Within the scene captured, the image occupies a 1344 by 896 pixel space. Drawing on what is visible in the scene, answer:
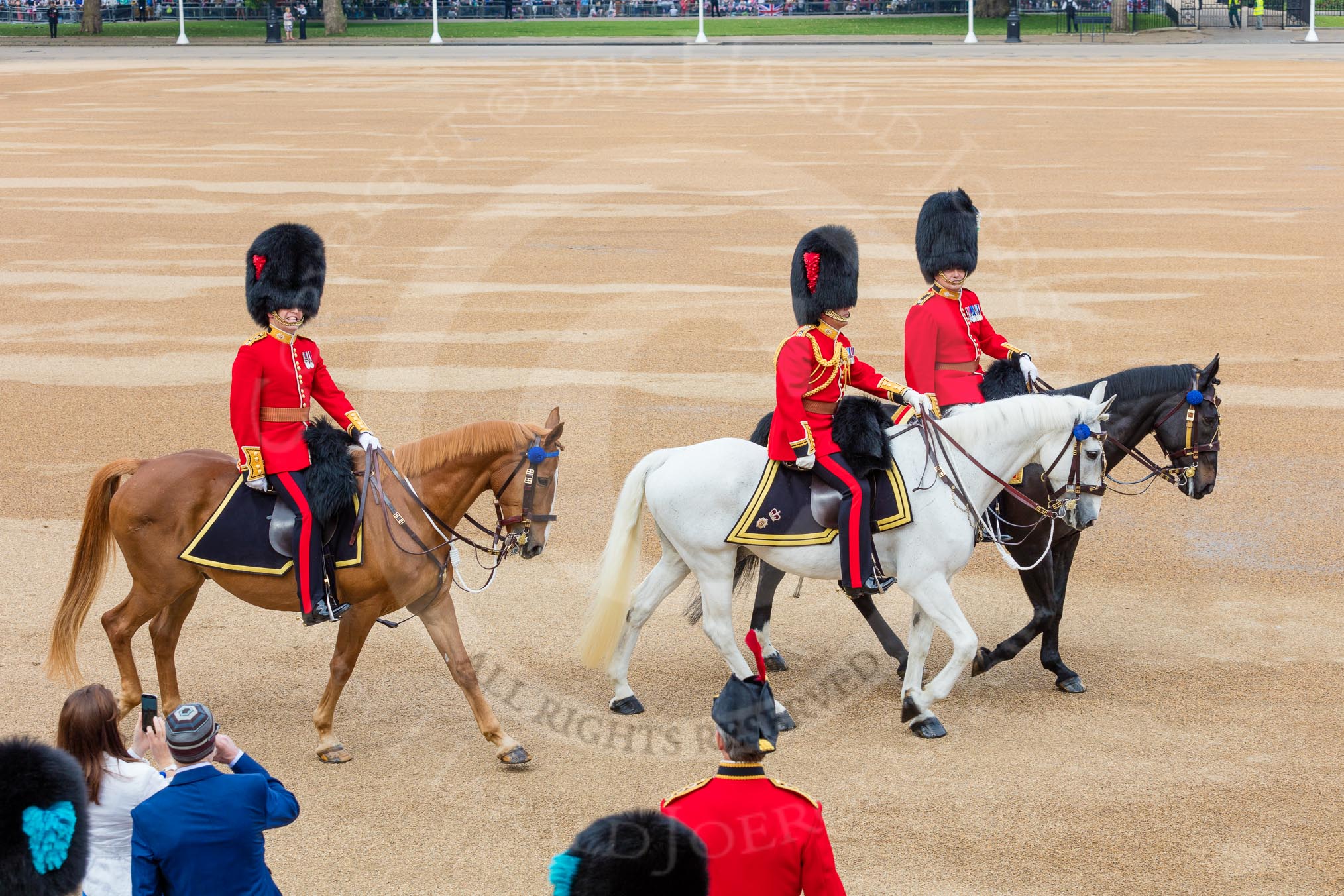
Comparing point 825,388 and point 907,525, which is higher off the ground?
point 825,388

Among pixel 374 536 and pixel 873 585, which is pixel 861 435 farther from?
pixel 374 536

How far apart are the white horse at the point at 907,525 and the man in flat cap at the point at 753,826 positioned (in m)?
3.04

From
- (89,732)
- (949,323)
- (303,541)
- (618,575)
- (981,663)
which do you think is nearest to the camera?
(89,732)

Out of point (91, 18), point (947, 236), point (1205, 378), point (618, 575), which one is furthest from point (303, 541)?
point (91, 18)

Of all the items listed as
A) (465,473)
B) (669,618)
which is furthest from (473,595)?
(465,473)

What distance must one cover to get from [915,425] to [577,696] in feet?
7.79

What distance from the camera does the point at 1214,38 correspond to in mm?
50250

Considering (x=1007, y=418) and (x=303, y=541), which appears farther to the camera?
(x=1007, y=418)

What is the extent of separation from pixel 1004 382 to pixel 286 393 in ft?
13.5

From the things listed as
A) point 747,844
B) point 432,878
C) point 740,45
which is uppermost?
point 740,45

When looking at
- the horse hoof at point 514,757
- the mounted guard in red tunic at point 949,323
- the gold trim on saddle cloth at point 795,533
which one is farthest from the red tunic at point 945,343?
the horse hoof at point 514,757

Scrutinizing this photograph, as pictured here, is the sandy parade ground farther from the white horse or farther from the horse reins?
the horse reins

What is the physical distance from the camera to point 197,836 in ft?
14.7

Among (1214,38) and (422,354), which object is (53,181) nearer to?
(422,354)
